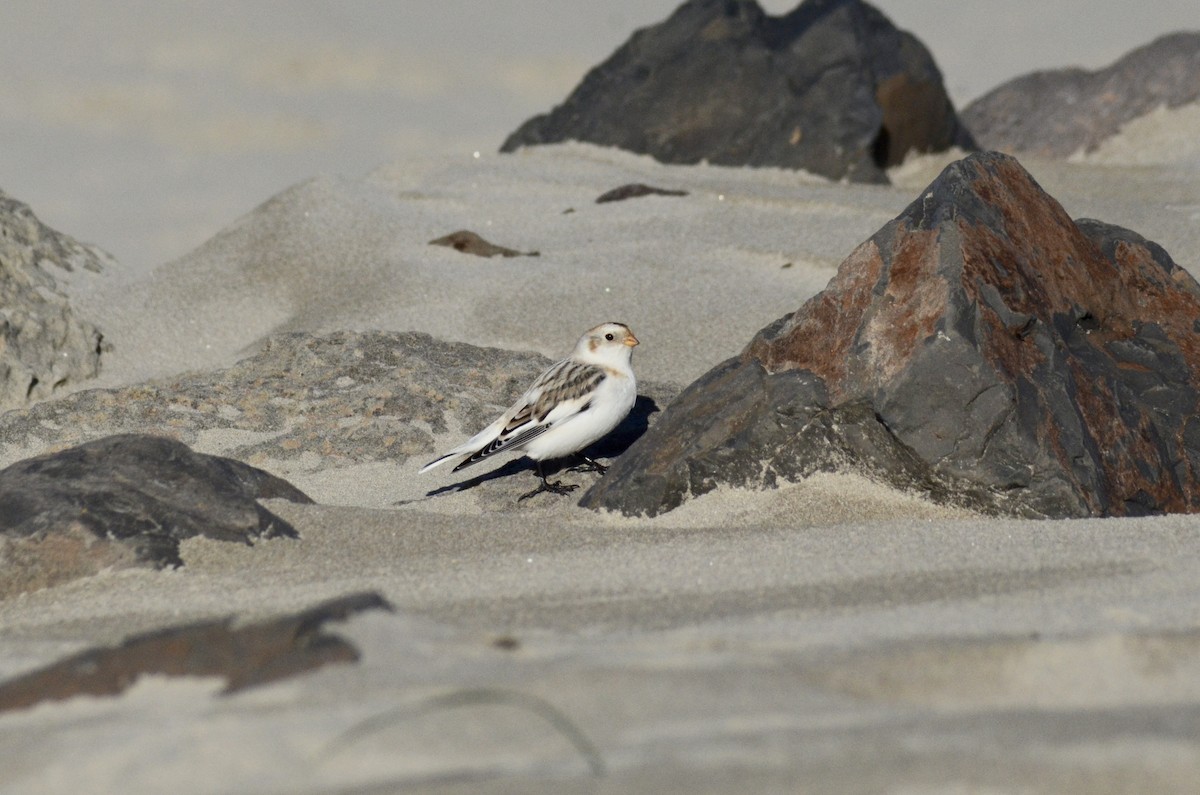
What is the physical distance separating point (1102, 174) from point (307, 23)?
471 inches

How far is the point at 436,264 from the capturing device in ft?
28.5

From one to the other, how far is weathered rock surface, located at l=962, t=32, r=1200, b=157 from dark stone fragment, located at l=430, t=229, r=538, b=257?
17.4ft

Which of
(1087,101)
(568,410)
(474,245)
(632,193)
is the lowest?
(568,410)

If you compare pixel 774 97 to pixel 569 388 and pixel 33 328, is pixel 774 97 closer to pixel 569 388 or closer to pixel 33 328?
pixel 33 328

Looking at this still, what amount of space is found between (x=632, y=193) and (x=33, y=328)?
3838 mm

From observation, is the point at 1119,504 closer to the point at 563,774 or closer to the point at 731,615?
the point at 731,615

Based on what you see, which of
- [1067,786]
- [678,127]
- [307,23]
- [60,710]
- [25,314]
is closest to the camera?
[1067,786]

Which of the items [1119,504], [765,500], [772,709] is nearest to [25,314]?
[765,500]

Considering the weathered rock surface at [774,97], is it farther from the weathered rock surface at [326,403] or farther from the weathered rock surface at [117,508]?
the weathered rock surface at [117,508]

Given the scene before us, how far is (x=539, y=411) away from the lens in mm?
5516

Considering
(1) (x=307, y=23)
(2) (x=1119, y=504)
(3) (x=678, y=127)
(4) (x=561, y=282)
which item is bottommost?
(2) (x=1119, y=504)

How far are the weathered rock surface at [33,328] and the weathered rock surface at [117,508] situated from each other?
3.06 meters

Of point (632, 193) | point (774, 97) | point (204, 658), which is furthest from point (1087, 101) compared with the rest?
point (204, 658)

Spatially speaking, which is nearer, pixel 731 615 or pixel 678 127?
pixel 731 615
